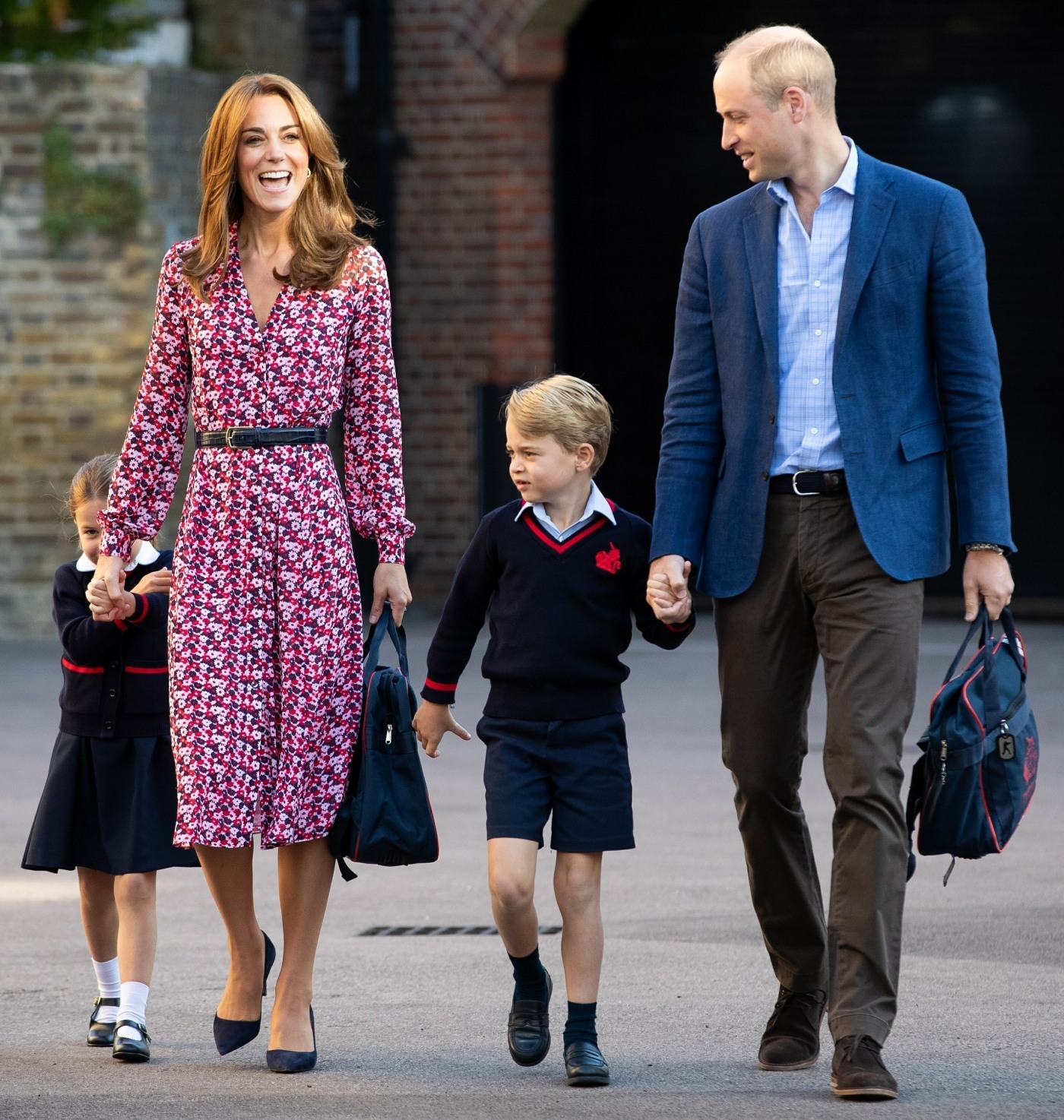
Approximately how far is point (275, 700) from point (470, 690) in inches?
269

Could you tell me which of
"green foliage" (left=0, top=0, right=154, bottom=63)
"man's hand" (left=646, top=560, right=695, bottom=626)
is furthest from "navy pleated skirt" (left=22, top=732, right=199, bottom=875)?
"green foliage" (left=0, top=0, right=154, bottom=63)

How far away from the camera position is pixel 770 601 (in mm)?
4070

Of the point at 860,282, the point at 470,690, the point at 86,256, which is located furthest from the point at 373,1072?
the point at 86,256

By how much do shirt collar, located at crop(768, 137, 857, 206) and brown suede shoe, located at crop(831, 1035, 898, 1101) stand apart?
1672mm

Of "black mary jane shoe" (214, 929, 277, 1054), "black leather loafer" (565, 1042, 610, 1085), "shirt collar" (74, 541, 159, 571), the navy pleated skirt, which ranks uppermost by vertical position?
"shirt collar" (74, 541, 159, 571)

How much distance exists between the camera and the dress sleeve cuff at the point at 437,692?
4238mm

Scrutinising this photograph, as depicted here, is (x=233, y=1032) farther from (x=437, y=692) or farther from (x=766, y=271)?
(x=766, y=271)

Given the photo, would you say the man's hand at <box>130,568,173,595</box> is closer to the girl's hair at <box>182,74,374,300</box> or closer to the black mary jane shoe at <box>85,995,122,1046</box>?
the girl's hair at <box>182,74,374,300</box>

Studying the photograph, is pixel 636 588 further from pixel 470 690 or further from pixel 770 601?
pixel 470 690

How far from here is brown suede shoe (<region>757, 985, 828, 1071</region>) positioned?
4.11m

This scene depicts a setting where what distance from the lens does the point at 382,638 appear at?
4.26 m

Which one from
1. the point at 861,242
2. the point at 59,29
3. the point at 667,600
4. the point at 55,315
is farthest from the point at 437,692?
the point at 59,29

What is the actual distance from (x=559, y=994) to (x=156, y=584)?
4.62 feet

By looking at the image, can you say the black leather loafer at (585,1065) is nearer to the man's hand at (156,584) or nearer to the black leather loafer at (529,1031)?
the black leather loafer at (529,1031)
